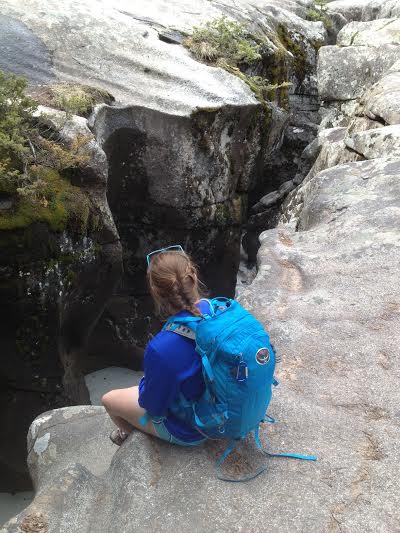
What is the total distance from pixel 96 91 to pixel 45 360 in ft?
11.6

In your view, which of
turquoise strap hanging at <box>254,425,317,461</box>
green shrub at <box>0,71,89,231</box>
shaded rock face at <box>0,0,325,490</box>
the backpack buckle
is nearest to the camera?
the backpack buckle

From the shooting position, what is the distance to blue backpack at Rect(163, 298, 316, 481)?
2.60 m

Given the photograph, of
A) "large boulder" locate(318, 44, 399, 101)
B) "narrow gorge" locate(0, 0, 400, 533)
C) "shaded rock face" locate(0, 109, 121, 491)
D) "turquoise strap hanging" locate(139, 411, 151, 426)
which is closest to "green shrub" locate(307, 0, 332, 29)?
"narrow gorge" locate(0, 0, 400, 533)

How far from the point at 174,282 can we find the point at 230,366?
0.50 m

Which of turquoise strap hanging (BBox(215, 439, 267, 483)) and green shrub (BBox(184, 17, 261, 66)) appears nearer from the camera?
turquoise strap hanging (BBox(215, 439, 267, 483))

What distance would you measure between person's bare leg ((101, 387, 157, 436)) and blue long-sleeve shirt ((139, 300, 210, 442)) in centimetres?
22

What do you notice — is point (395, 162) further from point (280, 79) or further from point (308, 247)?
point (280, 79)

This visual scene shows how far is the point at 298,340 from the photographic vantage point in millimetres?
4090

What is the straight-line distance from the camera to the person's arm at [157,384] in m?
2.78

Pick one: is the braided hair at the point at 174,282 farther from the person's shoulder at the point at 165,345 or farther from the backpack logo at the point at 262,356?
the backpack logo at the point at 262,356

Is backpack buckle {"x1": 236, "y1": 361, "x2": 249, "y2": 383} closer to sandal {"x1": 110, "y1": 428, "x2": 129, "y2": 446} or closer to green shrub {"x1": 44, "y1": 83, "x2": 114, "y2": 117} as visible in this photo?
sandal {"x1": 110, "y1": 428, "x2": 129, "y2": 446}

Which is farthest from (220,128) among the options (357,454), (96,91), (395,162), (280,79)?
(357,454)

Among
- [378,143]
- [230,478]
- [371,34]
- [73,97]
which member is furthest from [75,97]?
[371,34]

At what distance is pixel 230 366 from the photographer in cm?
261
